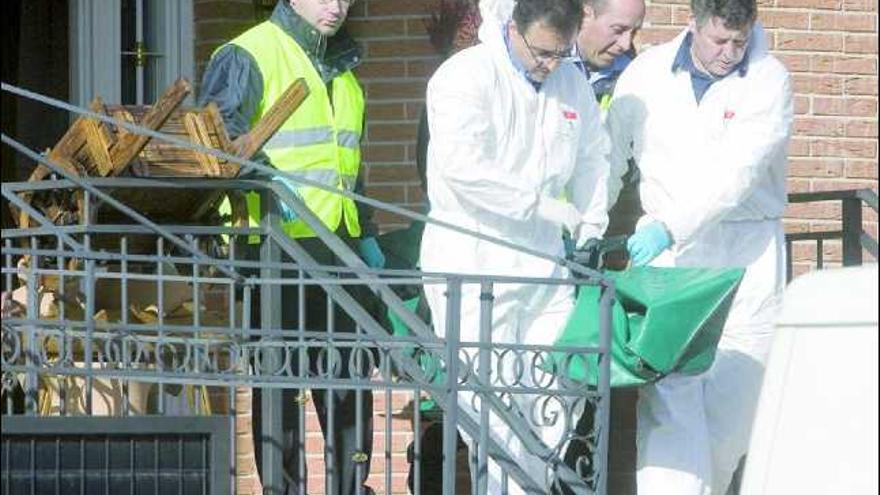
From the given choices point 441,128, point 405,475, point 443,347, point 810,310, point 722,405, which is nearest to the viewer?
point 810,310

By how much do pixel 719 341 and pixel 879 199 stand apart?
2.33ft

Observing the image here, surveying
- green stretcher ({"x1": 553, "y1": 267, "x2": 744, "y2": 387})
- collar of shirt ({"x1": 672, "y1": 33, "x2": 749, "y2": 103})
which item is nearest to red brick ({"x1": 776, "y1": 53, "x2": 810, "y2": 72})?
collar of shirt ({"x1": 672, "y1": 33, "x2": 749, "y2": 103})

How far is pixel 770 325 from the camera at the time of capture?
26.6 feet

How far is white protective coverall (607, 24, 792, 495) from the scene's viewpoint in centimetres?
784

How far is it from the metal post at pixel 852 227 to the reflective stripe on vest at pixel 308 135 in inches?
72.0

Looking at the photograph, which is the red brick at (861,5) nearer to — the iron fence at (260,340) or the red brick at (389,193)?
the red brick at (389,193)

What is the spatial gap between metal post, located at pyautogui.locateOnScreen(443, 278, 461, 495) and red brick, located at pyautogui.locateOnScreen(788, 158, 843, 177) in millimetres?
2731

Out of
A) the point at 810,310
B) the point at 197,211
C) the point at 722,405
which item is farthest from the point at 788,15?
the point at 810,310

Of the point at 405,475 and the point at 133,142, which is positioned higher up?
the point at 133,142

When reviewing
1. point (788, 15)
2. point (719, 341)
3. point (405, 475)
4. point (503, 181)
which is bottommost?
point (405, 475)

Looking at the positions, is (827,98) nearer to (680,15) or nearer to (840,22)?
(840,22)

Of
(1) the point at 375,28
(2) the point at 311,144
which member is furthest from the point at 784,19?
(2) the point at 311,144

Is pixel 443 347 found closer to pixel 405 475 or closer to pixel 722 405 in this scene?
pixel 722 405

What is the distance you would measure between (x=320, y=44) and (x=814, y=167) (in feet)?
7.72
